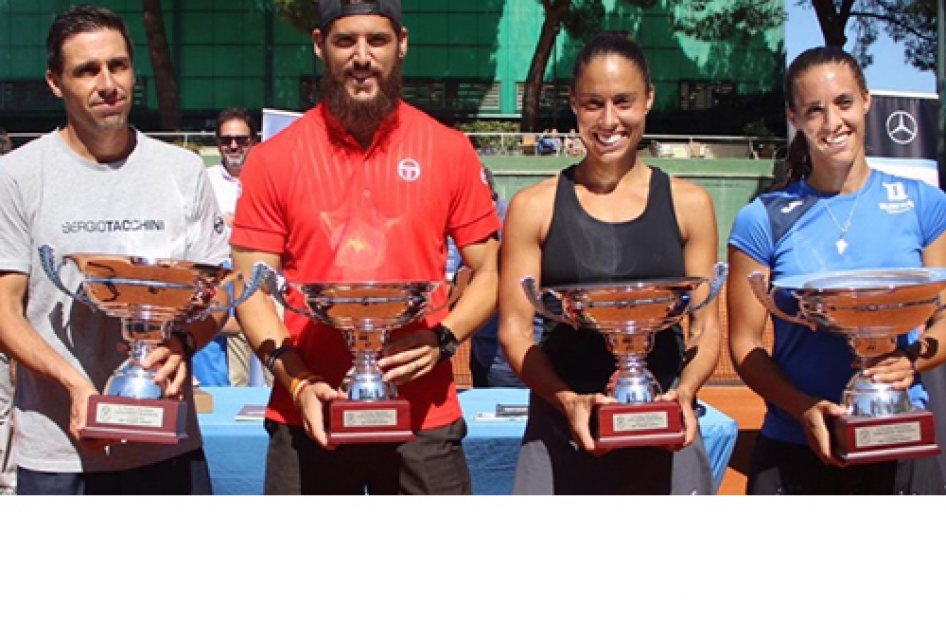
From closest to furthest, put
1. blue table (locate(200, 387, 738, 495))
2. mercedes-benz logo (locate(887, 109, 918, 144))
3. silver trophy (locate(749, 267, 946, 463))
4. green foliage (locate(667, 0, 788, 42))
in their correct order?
silver trophy (locate(749, 267, 946, 463)), blue table (locate(200, 387, 738, 495)), mercedes-benz logo (locate(887, 109, 918, 144)), green foliage (locate(667, 0, 788, 42))

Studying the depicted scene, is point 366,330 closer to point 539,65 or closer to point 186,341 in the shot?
point 186,341

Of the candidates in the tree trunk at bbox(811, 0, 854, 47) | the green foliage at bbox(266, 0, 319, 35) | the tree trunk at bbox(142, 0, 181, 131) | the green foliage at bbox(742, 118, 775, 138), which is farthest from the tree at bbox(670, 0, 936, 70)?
the tree trunk at bbox(142, 0, 181, 131)

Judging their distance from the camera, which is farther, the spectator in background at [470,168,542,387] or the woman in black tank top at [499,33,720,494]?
the spectator in background at [470,168,542,387]

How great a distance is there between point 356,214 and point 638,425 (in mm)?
797

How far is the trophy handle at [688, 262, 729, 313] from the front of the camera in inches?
92.1

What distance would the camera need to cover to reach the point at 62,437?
267cm

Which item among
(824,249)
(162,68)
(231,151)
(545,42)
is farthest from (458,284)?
(162,68)

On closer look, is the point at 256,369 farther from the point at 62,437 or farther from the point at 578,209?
the point at 578,209

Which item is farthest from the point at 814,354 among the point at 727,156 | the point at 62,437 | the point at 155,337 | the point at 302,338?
the point at 727,156

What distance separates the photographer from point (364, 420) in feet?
7.82

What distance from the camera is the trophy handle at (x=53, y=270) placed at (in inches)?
93.0

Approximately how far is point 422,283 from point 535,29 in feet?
91.6

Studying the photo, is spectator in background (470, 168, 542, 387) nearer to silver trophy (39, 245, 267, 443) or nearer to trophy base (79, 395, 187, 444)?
silver trophy (39, 245, 267, 443)

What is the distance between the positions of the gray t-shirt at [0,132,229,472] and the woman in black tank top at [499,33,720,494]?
78 centimetres
